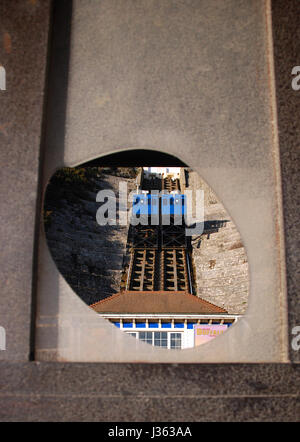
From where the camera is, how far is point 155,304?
19.9 m

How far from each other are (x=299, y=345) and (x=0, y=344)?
2.28m

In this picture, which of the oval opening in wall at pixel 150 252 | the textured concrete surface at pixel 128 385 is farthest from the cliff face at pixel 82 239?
the textured concrete surface at pixel 128 385

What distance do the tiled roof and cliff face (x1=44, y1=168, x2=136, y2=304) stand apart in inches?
74.0

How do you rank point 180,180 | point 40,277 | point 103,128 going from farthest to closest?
point 180,180 → point 103,128 → point 40,277

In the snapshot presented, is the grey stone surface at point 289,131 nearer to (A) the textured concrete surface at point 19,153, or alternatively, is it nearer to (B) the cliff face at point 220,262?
(A) the textured concrete surface at point 19,153

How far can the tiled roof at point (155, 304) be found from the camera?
63.1ft

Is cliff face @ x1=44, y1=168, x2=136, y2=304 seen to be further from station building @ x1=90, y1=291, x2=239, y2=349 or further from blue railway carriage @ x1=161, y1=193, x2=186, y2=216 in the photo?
blue railway carriage @ x1=161, y1=193, x2=186, y2=216

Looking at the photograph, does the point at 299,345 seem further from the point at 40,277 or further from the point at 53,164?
the point at 53,164

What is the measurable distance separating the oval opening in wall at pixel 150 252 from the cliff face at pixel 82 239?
54mm

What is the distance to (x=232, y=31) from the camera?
4184 mm

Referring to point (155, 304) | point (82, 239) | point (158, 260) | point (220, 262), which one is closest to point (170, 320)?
point (155, 304)

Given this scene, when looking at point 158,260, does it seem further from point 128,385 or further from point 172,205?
point 128,385

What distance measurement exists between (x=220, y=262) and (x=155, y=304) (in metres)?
6.06
